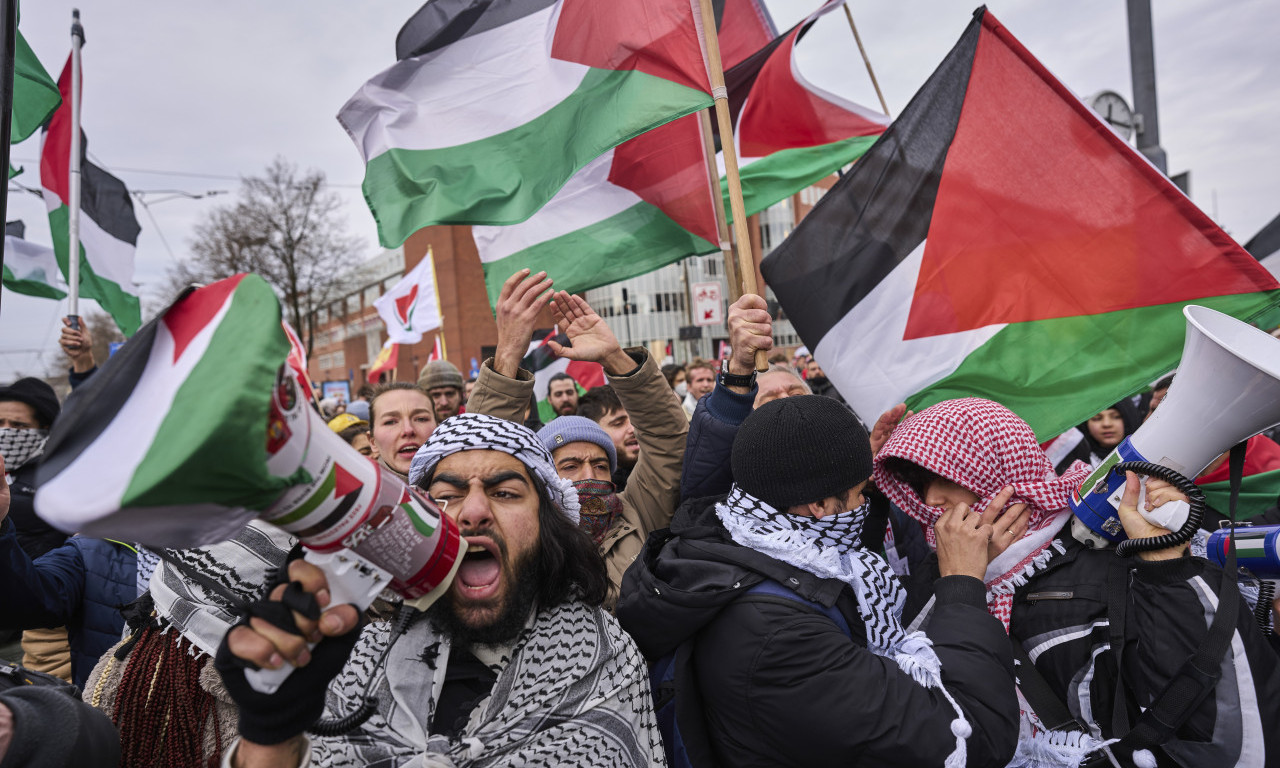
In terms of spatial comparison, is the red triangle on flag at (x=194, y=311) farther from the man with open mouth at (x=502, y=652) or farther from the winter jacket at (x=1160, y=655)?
the winter jacket at (x=1160, y=655)

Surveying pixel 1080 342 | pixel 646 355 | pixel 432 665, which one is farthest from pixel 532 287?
pixel 1080 342

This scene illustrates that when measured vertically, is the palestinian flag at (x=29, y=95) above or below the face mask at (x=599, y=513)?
above

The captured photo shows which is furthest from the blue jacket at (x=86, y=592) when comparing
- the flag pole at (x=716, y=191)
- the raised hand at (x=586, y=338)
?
the flag pole at (x=716, y=191)

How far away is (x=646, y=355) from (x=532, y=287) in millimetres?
480

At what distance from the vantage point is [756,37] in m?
5.25

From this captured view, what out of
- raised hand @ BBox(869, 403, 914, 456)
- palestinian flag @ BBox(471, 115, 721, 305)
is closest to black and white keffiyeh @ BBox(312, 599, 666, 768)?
raised hand @ BBox(869, 403, 914, 456)

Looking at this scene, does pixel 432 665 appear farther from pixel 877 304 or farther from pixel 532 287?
pixel 877 304

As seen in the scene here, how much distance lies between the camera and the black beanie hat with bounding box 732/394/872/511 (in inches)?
70.5

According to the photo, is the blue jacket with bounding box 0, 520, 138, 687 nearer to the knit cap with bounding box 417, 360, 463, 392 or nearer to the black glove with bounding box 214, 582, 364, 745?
the black glove with bounding box 214, 582, 364, 745

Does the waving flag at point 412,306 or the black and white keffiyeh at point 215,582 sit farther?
the waving flag at point 412,306

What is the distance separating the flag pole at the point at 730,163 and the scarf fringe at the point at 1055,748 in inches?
49.3

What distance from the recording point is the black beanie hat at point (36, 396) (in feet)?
11.1

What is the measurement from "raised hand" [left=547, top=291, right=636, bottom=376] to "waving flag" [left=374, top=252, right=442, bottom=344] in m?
7.94

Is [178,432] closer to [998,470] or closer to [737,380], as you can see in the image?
[737,380]
